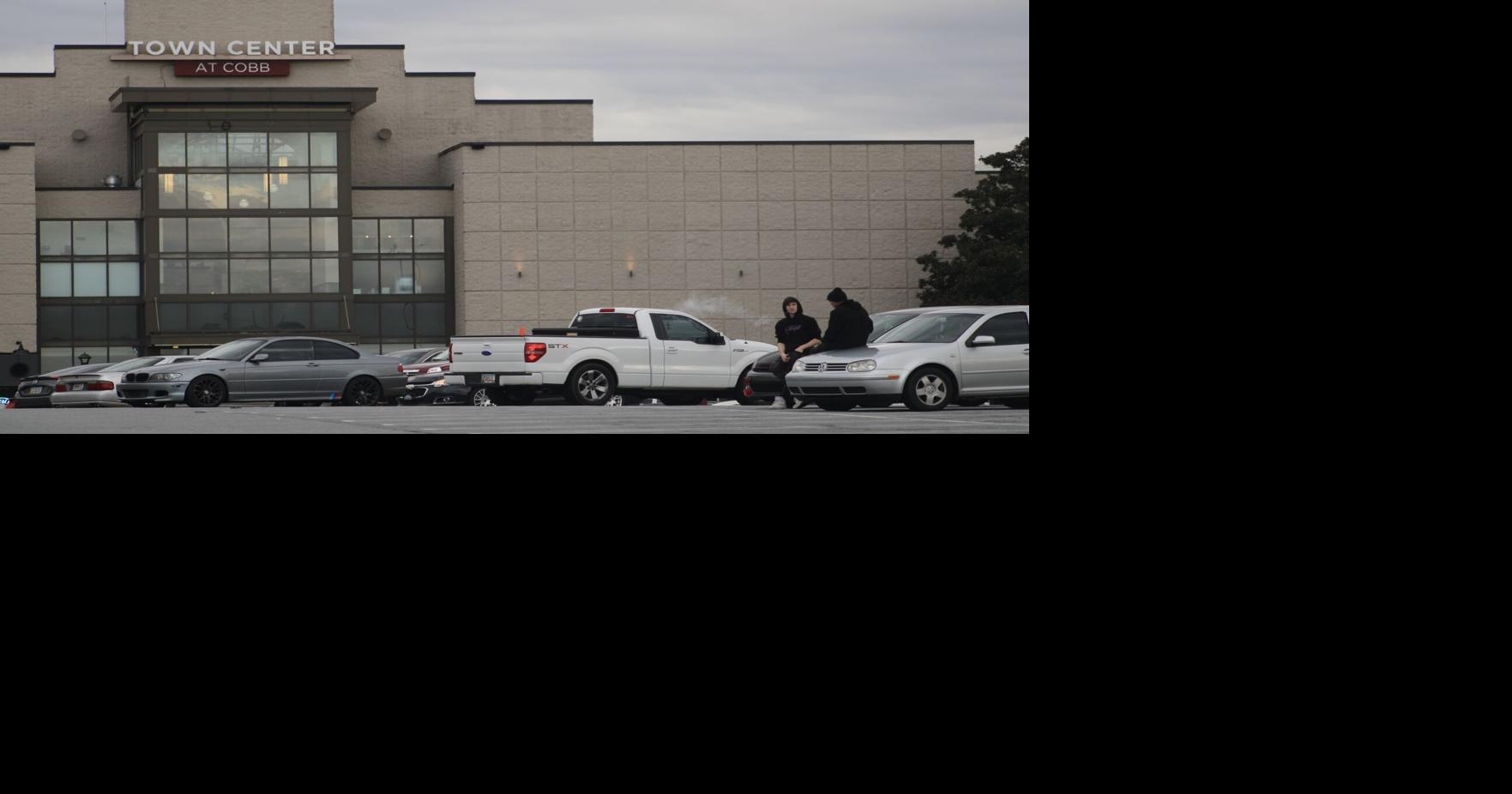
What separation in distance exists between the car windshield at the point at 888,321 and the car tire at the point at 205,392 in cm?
1136

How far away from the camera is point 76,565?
672 cm

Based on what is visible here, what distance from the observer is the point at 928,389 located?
20.2 meters

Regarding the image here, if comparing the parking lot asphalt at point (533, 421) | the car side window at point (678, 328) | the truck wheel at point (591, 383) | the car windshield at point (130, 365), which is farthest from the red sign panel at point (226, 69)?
the truck wheel at point (591, 383)

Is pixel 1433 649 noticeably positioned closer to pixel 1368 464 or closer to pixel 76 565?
pixel 1368 464

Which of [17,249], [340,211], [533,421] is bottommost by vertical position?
[533,421]

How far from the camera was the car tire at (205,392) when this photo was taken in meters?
27.0

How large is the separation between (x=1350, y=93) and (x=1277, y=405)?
1415mm

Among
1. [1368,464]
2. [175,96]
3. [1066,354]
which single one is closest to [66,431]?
[1066,354]

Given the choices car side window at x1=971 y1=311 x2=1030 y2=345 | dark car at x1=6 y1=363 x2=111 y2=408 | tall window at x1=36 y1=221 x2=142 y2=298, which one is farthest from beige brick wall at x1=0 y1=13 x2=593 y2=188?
car side window at x1=971 y1=311 x2=1030 y2=345

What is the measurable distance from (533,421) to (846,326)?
4.40 m

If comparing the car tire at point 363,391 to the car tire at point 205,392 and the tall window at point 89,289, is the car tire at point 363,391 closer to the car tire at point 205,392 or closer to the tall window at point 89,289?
the car tire at point 205,392

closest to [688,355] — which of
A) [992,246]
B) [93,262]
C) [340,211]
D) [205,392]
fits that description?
[205,392]

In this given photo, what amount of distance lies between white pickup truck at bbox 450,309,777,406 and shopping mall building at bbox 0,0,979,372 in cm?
3789

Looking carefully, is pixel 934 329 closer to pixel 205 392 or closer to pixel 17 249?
pixel 205 392
